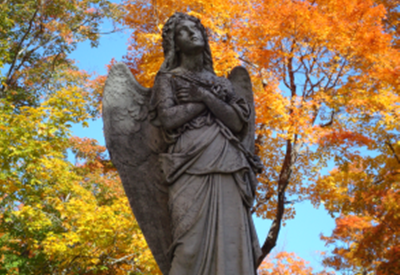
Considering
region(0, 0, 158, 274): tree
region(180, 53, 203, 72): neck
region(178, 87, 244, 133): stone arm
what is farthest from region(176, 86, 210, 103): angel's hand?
region(0, 0, 158, 274): tree

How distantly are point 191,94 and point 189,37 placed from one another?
645 mm

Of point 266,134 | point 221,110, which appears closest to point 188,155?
point 221,110

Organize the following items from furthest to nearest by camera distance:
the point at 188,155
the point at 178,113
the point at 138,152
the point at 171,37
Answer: the point at 171,37 → the point at 138,152 → the point at 178,113 → the point at 188,155

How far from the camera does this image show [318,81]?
12.5 meters

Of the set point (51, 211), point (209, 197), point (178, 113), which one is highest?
point (51, 211)

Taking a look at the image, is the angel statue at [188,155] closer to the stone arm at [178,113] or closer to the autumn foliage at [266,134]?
the stone arm at [178,113]

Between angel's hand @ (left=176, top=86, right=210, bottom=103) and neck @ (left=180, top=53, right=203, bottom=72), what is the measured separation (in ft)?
1.33

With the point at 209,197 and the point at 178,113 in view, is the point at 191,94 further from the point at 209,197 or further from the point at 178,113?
the point at 209,197

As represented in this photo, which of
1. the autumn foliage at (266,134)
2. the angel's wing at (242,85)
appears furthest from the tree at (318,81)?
the angel's wing at (242,85)

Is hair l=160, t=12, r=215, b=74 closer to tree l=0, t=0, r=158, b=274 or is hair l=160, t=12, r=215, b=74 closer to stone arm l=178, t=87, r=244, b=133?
stone arm l=178, t=87, r=244, b=133

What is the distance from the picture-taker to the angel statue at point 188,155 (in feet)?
12.0

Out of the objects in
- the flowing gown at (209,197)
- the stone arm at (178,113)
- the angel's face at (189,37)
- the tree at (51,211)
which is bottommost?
the flowing gown at (209,197)

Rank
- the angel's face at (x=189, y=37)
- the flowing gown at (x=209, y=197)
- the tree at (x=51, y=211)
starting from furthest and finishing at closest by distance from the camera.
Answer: the tree at (x=51, y=211), the angel's face at (x=189, y=37), the flowing gown at (x=209, y=197)

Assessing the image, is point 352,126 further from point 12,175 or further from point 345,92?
point 12,175
